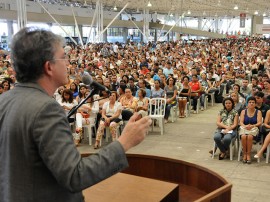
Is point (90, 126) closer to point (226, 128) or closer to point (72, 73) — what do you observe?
point (226, 128)

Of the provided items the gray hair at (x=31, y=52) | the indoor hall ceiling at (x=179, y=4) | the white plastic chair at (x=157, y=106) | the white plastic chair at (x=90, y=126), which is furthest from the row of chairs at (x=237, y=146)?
the indoor hall ceiling at (x=179, y=4)

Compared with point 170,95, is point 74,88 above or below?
above

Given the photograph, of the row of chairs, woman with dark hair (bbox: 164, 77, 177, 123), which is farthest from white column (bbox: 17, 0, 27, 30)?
the row of chairs

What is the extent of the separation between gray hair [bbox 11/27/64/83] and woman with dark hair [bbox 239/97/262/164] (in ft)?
16.5

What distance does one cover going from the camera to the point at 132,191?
268cm

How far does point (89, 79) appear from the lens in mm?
2021

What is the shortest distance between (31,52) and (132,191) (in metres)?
1.72

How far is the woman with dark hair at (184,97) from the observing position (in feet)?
30.3

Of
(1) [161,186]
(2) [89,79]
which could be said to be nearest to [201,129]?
(1) [161,186]

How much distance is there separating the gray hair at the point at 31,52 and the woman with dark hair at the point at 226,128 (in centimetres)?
501

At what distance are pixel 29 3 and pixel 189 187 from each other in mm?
24340

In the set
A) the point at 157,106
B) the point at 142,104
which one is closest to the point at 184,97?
the point at 157,106

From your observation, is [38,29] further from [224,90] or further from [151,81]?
[224,90]

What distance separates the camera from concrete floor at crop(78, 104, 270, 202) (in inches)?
187
